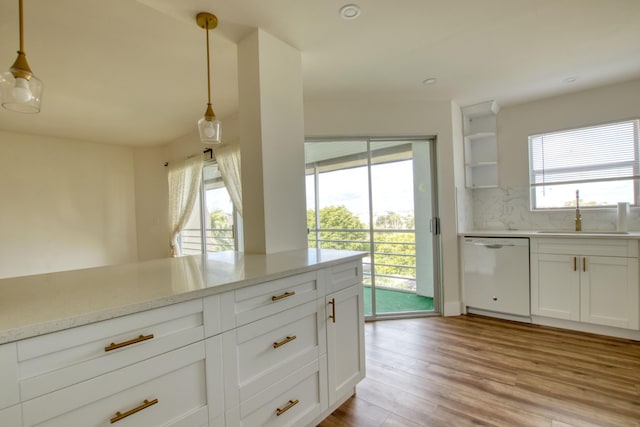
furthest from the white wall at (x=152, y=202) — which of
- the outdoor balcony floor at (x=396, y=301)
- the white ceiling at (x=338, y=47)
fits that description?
the outdoor balcony floor at (x=396, y=301)

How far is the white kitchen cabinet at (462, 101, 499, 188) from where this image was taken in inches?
145

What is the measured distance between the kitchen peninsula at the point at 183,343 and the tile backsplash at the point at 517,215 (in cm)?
258

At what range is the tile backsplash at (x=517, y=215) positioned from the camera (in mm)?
3184

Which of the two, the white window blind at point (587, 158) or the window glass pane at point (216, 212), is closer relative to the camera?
the white window blind at point (587, 158)

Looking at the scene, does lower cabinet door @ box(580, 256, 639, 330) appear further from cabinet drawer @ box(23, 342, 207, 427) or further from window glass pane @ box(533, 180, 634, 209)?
cabinet drawer @ box(23, 342, 207, 427)

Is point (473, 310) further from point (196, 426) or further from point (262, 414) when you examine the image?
point (196, 426)

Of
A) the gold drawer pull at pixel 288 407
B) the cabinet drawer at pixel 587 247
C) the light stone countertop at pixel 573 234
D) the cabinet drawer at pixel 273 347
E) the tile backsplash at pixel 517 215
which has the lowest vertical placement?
the gold drawer pull at pixel 288 407

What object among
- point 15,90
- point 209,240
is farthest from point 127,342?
point 209,240

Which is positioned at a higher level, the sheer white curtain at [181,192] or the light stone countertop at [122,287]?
the sheer white curtain at [181,192]

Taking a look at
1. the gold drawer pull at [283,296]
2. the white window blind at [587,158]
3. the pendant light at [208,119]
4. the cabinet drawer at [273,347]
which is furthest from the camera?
the white window blind at [587,158]

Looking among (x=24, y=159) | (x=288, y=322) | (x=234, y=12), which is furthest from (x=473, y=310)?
(x=24, y=159)

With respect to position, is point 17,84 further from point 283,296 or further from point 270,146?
point 283,296

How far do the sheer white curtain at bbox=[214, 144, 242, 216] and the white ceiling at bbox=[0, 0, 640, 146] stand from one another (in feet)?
2.25

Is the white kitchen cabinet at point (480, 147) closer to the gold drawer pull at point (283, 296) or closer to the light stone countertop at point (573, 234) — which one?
the light stone countertop at point (573, 234)
